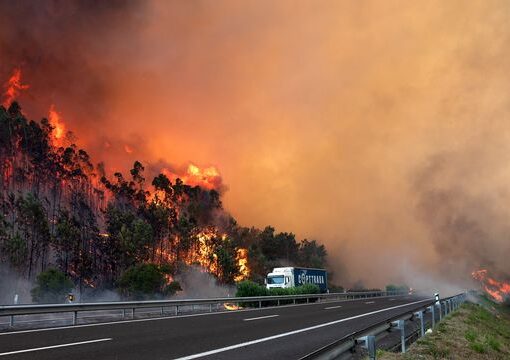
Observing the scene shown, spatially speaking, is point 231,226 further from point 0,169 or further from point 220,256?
point 0,169

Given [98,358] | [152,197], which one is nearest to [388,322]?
[98,358]

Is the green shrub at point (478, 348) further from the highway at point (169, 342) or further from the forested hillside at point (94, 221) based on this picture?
the forested hillside at point (94, 221)

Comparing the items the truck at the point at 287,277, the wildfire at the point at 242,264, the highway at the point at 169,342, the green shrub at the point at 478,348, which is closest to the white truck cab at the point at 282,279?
the truck at the point at 287,277

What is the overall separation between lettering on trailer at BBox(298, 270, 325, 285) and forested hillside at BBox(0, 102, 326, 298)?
3362 cm

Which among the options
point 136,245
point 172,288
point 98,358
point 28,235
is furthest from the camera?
point 136,245

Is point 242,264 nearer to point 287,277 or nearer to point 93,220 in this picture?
point 93,220

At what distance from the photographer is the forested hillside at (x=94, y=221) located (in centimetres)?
8600

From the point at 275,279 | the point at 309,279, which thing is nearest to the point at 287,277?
the point at 275,279

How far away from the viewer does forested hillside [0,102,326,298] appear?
282 feet

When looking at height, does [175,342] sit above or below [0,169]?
below

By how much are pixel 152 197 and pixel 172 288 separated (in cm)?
4878

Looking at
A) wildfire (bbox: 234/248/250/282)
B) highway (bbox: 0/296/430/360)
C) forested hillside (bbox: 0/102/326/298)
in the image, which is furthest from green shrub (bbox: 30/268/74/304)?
wildfire (bbox: 234/248/250/282)

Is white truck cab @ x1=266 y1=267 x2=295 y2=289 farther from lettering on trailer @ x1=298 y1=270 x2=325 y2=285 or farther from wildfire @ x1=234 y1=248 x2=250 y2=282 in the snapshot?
wildfire @ x1=234 y1=248 x2=250 y2=282

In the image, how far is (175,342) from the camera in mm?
10539
